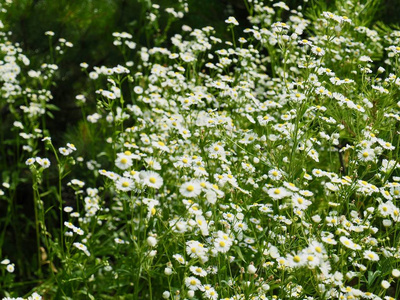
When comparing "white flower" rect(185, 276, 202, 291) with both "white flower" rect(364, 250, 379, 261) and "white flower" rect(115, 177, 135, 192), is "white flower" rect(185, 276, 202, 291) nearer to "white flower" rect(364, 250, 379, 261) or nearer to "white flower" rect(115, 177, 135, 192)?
"white flower" rect(115, 177, 135, 192)

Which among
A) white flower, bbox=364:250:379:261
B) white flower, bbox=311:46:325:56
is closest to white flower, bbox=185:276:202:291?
white flower, bbox=364:250:379:261

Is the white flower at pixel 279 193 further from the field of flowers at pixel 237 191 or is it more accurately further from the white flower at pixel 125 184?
the white flower at pixel 125 184

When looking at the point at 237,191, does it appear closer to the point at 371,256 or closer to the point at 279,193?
the point at 279,193

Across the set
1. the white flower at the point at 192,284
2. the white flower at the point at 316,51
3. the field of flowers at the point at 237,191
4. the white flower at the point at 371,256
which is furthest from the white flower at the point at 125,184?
the white flower at the point at 316,51

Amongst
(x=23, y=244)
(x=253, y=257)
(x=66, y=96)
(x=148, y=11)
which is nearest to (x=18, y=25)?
(x=66, y=96)

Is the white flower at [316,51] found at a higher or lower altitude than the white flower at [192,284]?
higher

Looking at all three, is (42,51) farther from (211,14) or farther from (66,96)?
(211,14)

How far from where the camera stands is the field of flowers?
1.37 m

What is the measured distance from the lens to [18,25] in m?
2.72

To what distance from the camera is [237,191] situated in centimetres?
156

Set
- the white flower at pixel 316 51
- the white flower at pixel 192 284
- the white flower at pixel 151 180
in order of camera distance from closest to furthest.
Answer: the white flower at pixel 151 180
the white flower at pixel 192 284
the white flower at pixel 316 51

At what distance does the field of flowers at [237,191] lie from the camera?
53.9 inches

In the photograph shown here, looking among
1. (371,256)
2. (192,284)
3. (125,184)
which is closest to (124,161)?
(125,184)

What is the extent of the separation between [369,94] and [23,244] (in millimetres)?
1805
